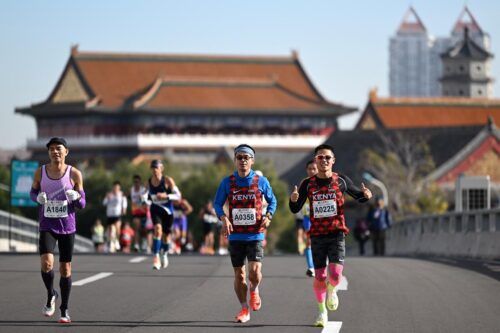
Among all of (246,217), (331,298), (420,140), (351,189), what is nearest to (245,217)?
(246,217)

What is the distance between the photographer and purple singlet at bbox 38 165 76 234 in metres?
14.2

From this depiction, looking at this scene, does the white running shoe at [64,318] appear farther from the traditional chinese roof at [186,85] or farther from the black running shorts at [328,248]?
the traditional chinese roof at [186,85]

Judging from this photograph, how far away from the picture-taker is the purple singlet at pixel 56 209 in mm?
14234

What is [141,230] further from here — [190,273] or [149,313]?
[149,313]

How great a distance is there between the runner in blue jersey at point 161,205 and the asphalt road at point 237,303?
16.5 inches

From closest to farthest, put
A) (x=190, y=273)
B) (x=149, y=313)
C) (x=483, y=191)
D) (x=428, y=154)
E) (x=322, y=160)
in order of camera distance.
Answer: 1. (x=322, y=160)
2. (x=149, y=313)
3. (x=190, y=273)
4. (x=483, y=191)
5. (x=428, y=154)

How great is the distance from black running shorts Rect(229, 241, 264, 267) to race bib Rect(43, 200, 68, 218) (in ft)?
5.41

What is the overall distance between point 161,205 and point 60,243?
906 cm

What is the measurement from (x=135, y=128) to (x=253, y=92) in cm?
1181

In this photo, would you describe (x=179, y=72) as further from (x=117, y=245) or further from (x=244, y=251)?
(x=244, y=251)

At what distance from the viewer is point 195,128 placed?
138 m

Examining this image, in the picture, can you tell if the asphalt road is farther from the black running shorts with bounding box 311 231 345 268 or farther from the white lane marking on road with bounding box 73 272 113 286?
the black running shorts with bounding box 311 231 345 268

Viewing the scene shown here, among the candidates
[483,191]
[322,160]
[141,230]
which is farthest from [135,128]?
[322,160]

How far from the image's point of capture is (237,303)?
16.3 meters
